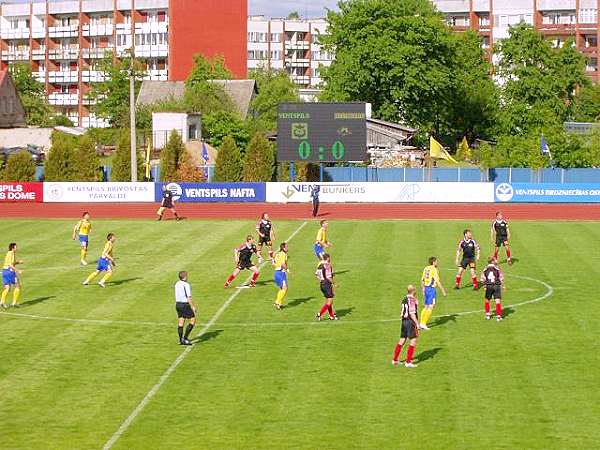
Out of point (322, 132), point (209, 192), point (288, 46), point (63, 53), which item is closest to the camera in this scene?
point (322, 132)

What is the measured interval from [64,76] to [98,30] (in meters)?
9.07

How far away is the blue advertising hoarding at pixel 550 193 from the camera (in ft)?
226

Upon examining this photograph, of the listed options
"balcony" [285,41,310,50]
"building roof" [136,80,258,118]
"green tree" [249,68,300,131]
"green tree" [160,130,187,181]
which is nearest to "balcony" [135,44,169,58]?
"building roof" [136,80,258,118]

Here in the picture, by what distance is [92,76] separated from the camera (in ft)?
473

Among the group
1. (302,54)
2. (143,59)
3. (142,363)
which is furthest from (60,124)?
(142,363)

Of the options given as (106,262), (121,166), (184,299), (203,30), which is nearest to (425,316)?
(184,299)

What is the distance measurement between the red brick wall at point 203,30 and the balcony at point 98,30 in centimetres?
1031

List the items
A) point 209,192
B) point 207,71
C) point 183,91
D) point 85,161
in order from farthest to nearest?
point 183,91 → point 207,71 → point 85,161 → point 209,192

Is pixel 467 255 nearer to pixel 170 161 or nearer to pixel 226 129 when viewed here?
pixel 170 161

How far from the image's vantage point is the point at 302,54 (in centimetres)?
16950

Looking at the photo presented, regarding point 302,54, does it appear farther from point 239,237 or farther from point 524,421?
point 524,421

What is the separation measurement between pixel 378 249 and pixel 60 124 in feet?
318

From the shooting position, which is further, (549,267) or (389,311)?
(549,267)

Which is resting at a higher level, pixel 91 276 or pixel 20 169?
pixel 20 169
